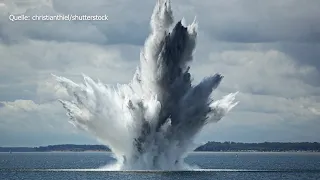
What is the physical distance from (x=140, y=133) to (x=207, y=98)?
569 inches

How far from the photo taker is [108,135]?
12525 cm

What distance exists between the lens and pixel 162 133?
12269 centimetres

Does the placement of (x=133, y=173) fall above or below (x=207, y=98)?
below

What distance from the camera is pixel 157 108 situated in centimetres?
12219

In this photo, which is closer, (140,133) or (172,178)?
(172,178)

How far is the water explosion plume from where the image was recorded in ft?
404

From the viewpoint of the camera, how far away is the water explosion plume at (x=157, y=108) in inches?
4845

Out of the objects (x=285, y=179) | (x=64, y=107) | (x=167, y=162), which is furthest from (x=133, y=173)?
(x=285, y=179)

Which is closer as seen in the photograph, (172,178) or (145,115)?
(172,178)

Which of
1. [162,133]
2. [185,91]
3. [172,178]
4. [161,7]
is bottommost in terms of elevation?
[172,178]

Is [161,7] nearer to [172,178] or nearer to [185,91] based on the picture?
[185,91]

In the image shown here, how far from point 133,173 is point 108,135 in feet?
27.3

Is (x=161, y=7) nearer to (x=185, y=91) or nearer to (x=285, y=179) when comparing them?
(x=185, y=91)

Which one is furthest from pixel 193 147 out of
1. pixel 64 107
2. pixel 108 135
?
pixel 64 107
